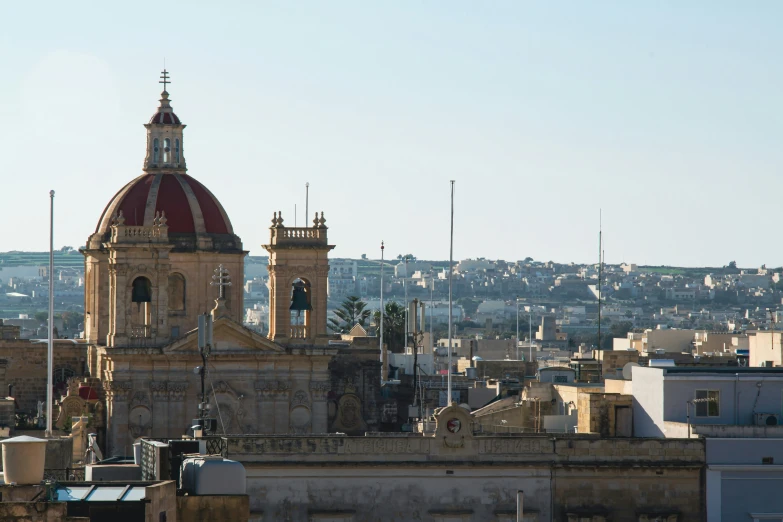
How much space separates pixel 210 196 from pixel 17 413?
12.4 meters

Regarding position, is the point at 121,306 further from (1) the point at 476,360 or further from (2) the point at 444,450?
(1) the point at 476,360

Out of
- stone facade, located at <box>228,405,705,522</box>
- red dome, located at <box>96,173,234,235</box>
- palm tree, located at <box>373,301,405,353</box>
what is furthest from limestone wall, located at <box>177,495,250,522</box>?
palm tree, located at <box>373,301,405,353</box>

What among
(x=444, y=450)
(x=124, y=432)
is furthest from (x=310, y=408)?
(x=444, y=450)

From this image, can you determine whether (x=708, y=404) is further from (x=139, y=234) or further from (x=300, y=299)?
(x=139, y=234)

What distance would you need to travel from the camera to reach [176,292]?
8438 cm

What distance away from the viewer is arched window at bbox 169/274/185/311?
84.1 meters

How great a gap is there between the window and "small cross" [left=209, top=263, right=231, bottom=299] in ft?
103

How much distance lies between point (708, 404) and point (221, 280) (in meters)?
33.0

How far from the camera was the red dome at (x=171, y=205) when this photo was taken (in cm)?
8512

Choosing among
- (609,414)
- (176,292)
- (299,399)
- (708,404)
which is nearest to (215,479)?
(708,404)

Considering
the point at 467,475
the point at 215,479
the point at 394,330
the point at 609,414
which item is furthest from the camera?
the point at 394,330

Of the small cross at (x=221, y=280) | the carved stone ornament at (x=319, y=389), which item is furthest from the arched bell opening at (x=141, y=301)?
the carved stone ornament at (x=319, y=389)

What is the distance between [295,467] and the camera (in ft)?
157

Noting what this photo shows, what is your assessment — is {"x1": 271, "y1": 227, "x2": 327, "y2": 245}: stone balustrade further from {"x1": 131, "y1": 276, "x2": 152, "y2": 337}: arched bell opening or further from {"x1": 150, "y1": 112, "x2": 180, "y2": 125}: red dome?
{"x1": 150, "y1": 112, "x2": 180, "y2": 125}: red dome
